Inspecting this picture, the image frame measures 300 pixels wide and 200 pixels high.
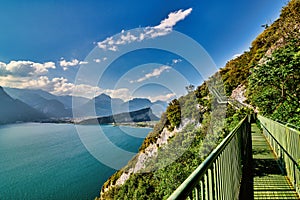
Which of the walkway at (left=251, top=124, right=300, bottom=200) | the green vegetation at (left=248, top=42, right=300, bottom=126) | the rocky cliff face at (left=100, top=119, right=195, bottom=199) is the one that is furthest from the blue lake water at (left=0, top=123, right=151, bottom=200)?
the walkway at (left=251, top=124, right=300, bottom=200)

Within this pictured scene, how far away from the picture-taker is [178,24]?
45.7 metres

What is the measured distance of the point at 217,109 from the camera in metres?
21.3

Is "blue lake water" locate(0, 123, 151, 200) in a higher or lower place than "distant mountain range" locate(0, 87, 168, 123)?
lower

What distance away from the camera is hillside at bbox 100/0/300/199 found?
691cm

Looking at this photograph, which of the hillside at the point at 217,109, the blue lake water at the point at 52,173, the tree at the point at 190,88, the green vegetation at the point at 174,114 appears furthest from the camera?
the tree at the point at 190,88

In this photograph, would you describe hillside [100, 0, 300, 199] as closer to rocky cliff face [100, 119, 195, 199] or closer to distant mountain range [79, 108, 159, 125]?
rocky cliff face [100, 119, 195, 199]

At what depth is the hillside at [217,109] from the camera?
22.7 feet

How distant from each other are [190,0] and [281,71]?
1359 inches

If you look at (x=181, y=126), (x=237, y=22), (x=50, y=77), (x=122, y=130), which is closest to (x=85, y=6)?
(x=237, y=22)

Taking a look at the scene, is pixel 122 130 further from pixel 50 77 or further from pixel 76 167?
pixel 50 77

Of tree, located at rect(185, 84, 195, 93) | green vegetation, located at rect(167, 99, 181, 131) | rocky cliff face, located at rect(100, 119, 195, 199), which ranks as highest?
tree, located at rect(185, 84, 195, 93)

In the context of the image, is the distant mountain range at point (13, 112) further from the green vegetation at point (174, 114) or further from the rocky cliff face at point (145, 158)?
the green vegetation at point (174, 114)

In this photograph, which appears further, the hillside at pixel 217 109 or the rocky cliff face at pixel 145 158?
the rocky cliff face at pixel 145 158

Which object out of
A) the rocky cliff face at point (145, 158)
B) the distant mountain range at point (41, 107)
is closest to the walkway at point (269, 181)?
the rocky cliff face at point (145, 158)
